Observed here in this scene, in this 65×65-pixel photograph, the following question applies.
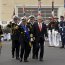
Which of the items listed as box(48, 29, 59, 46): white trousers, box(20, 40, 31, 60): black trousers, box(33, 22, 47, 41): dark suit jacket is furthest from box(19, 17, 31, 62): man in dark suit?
box(48, 29, 59, 46): white trousers

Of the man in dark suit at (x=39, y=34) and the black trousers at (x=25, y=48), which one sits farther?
the man in dark suit at (x=39, y=34)

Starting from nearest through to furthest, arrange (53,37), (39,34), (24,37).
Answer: (24,37) < (39,34) < (53,37)

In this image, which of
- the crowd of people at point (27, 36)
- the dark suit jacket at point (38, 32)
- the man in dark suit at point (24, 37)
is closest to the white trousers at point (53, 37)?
the crowd of people at point (27, 36)

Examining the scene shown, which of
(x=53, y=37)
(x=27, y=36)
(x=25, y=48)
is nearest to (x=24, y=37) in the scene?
(x=27, y=36)

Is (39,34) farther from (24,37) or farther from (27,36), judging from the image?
(24,37)

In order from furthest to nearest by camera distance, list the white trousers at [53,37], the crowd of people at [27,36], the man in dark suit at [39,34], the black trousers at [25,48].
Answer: the white trousers at [53,37]
the man in dark suit at [39,34]
the crowd of people at [27,36]
the black trousers at [25,48]

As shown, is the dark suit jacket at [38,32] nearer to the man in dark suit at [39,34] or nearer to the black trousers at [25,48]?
the man in dark suit at [39,34]

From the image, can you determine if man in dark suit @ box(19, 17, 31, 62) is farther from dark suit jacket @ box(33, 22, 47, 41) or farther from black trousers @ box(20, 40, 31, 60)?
dark suit jacket @ box(33, 22, 47, 41)

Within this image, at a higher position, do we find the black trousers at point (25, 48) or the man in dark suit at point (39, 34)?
the man in dark suit at point (39, 34)

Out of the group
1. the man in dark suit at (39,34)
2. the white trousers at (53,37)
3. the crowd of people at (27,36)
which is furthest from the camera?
the white trousers at (53,37)

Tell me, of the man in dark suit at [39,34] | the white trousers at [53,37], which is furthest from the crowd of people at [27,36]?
A: the white trousers at [53,37]

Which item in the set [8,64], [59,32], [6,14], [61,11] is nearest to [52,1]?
[61,11]

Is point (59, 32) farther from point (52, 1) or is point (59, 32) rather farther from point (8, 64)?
point (52, 1)

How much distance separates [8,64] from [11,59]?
1.76 meters
